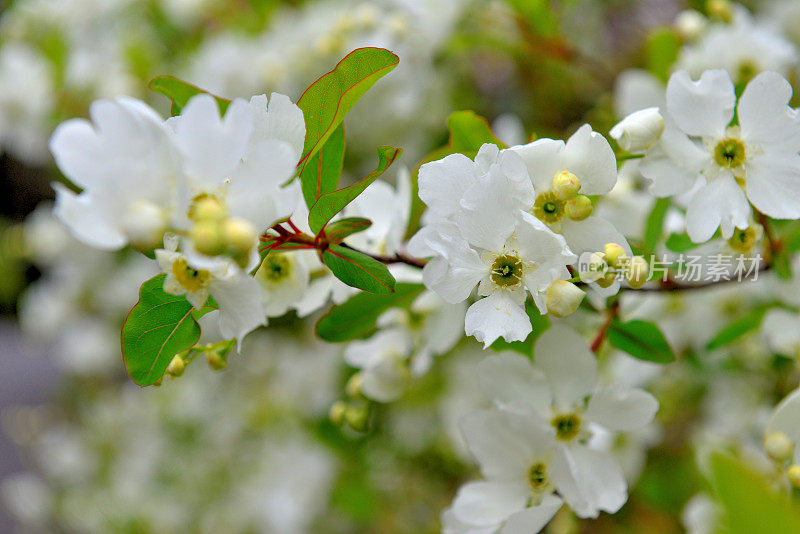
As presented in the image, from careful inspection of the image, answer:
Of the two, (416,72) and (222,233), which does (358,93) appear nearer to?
(222,233)

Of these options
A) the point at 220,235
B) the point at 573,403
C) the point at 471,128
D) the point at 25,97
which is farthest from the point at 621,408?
the point at 25,97

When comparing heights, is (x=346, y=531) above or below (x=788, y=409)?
below

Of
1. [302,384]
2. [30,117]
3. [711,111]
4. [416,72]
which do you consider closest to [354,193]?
[711,111]

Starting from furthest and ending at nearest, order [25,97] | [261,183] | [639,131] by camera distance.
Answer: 1. [25,97]
2. [639,131]
3. [261,183]

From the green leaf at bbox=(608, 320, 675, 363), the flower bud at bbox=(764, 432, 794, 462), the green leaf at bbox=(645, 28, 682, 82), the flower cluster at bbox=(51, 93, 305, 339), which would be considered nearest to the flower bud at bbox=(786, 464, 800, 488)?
the flower bud at bbox=(764, 432, 794, 462)

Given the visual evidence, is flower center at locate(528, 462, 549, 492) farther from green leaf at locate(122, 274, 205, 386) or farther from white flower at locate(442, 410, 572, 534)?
green leaf at locate(122, 274, 205, 386)

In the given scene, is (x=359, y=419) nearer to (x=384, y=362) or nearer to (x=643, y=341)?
(x=384, y=362)
